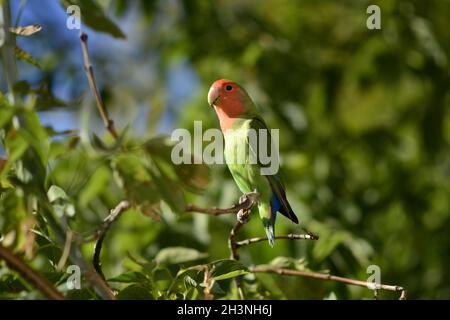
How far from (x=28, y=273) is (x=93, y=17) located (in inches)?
24.2

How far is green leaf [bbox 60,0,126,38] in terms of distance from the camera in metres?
1.40

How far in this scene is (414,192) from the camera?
12.2 ft

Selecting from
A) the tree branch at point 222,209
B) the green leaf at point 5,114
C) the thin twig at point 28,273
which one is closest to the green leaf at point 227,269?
the tree branch at point 222,209

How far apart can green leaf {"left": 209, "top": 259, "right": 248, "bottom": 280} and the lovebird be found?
0.13 metres

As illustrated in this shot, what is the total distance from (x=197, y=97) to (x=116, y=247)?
116 cm

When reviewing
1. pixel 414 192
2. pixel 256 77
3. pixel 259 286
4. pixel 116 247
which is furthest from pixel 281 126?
pixel 259 286

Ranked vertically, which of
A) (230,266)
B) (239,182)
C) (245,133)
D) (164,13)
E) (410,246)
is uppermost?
(164,13)

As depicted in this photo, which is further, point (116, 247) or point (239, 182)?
point (116, 247)

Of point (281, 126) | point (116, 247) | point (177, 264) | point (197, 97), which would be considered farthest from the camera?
point (197, 97)

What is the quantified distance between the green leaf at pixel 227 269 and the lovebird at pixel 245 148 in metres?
0.13

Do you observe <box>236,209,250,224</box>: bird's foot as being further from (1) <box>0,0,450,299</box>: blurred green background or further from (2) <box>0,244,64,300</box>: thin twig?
(1) <box>0,0,450,299</box>: blurred green background

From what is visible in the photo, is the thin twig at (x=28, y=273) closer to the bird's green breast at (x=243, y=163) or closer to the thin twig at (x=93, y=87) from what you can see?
the thin twig at (x=93, y=87)

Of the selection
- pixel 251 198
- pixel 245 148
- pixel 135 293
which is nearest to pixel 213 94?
pixel 245 148
